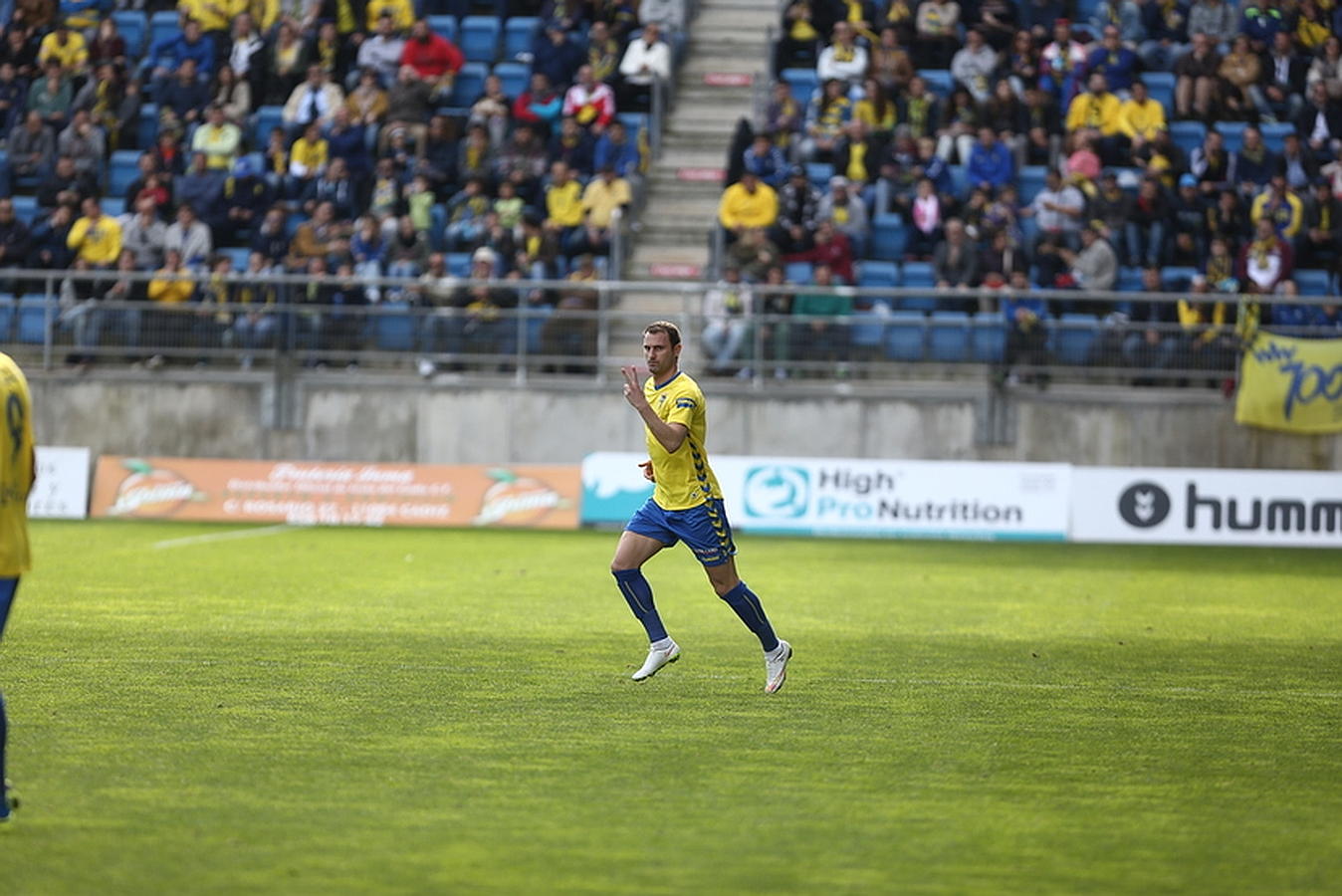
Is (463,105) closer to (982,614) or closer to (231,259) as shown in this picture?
(231,259)

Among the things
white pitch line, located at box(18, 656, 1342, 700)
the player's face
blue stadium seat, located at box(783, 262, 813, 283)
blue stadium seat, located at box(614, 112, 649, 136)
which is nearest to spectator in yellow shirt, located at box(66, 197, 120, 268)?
blue stadium seat, located at box(614, 112, 649, 136)

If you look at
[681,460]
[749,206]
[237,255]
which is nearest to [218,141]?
[237,255]

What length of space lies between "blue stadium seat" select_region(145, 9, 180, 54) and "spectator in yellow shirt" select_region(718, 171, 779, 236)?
10.3m

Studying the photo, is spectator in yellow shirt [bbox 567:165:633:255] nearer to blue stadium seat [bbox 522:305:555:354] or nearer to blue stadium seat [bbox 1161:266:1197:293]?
blue stadium seat [bbox 522:305:555:354]

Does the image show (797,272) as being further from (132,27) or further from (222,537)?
(132,27)

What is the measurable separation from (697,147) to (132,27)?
9.26 metres

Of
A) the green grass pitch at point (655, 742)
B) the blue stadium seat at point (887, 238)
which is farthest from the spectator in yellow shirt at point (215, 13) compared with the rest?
the green grass pitch at point (655, 742)

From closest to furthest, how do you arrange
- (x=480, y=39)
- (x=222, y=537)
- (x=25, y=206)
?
(x=222, y=537), (x=25, y=206), (x=480, y=39)

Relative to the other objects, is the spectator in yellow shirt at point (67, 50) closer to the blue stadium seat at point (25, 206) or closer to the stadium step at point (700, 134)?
the blue stadium seat at point (25, 206)

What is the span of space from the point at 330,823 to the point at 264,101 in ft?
76.2

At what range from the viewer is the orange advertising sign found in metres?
24.6

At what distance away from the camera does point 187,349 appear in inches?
992

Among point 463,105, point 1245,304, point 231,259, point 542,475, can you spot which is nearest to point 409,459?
point 542,475

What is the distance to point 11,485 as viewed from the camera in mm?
7043
